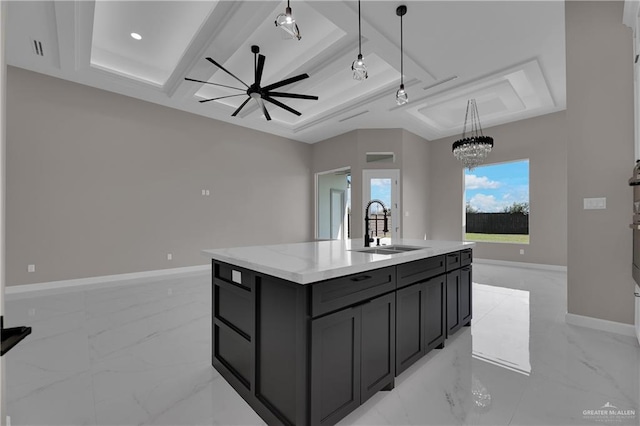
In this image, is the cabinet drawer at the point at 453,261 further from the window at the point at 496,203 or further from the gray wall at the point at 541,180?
the window at the point at 496,203

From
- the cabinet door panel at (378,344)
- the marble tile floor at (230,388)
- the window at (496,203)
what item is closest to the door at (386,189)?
the window at (496,203)

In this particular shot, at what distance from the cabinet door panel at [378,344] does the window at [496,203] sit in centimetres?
607

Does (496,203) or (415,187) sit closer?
(415,187)

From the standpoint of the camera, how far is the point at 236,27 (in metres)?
3.14

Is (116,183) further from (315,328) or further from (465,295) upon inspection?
(465,295)

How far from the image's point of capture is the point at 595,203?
8.96ft

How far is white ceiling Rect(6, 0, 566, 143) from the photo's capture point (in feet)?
9.70

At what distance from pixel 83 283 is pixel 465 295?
5450 millimetres

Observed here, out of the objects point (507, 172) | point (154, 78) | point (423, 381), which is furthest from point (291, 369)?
point (507, 172)

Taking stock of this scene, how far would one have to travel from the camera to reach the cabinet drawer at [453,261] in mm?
2385

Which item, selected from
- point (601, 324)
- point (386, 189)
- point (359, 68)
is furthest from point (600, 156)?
point (386, 189)

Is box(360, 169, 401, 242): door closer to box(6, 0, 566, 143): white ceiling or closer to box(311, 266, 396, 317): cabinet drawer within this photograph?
box(6, 0, 566, 143): white ceiling

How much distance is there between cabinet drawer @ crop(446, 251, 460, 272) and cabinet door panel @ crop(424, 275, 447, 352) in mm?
150

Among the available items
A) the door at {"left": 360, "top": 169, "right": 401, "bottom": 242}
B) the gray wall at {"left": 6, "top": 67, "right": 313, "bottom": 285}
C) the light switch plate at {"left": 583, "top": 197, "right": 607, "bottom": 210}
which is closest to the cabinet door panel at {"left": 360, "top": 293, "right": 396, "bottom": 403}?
the light switch plate at {"left": 583, "top": 197, "right": 607, "bottom": 210}
